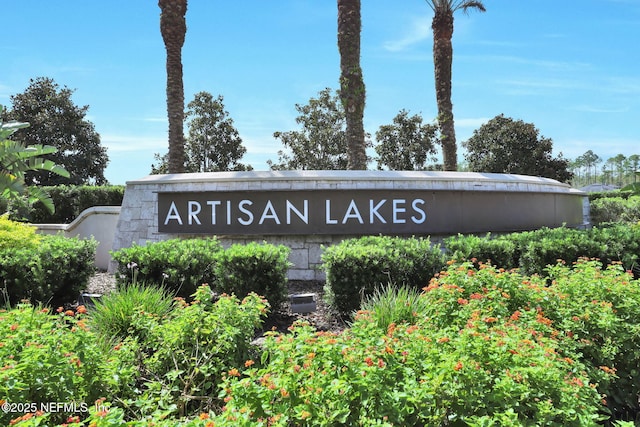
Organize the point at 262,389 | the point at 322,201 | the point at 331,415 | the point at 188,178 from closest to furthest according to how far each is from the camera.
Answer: the point at 331,415
the point at 262,389
the point at 322,201
the point at 188,178

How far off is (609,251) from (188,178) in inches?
312

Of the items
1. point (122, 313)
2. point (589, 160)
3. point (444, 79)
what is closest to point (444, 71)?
point (444, 79)

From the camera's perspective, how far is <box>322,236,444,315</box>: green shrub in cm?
685

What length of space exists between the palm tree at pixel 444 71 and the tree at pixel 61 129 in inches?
901

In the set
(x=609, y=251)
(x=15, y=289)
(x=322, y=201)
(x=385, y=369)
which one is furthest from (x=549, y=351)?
(x=15, y=289)

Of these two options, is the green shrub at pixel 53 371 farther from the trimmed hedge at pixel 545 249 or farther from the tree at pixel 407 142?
the tree at pixel 407 142

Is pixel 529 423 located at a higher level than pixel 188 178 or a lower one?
lower

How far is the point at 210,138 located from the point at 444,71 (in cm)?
1716

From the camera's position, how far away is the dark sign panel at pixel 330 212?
31.2ft

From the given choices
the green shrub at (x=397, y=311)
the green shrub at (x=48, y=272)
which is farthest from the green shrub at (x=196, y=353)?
the green shrub at (x=48, y=272)

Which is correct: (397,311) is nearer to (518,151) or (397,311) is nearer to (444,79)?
(444,79)

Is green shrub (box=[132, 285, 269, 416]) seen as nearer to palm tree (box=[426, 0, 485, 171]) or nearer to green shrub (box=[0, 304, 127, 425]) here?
green shrub (box=[0, 304, 127, 425])

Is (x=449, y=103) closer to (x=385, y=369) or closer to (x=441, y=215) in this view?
(x=441, y=215)

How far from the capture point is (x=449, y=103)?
1670 centimetres
